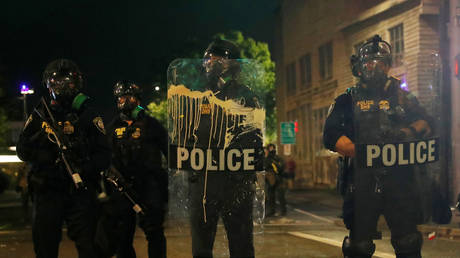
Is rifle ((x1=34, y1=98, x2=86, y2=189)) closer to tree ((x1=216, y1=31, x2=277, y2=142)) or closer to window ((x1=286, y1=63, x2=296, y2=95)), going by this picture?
window ((x1=286, y1=63, x2=296, y2=95))

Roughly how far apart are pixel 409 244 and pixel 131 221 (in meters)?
2.56

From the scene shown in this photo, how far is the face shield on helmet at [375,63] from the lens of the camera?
4629mm

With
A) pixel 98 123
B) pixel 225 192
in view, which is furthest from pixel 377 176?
pixel 98 123

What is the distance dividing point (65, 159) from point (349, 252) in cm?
222

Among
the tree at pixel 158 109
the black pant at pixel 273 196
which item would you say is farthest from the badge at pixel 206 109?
the black pant at pixel 273 196

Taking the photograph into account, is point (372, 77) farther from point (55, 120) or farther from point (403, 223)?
point (55, 120)

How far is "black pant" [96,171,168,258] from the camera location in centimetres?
566

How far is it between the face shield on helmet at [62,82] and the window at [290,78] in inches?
1154

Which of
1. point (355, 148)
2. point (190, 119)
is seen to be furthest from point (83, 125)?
point (355, 148)

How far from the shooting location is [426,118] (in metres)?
4.66

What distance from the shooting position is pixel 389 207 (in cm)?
447

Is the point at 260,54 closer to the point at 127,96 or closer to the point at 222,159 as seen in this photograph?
the point at 127,96

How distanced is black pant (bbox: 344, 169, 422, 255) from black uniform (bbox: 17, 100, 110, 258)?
1.95 metres

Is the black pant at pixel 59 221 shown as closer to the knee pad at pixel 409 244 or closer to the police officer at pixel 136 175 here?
the police officer at pixel 136 175
